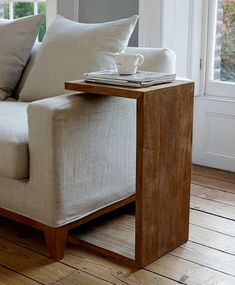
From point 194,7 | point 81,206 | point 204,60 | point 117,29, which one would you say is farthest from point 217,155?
point 81,206

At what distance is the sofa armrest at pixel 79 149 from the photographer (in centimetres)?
211

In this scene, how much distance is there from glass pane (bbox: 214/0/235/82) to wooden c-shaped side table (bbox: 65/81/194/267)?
117cm

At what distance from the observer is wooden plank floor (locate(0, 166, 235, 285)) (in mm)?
2076

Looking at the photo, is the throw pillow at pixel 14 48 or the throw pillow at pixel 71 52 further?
the throw pillow at pixel 14 48

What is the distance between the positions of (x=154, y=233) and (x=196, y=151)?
1.35 meters

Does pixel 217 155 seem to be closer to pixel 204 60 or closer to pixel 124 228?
pixel 204 60

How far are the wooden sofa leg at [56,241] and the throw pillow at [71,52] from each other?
0.76 metres

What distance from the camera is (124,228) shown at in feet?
8.24

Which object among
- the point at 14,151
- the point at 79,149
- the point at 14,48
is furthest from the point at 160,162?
the point at 14,48

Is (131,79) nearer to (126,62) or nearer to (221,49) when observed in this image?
(126,62)

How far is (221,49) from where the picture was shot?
333 cm

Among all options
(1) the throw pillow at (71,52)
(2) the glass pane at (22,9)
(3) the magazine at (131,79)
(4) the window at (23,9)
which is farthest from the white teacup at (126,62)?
(2) the glass pane at (22,9)

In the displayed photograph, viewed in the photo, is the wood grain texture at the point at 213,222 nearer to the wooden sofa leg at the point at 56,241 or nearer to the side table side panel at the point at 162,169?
the side table side panel at the point at 162,169

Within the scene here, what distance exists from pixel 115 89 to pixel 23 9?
2.39m
